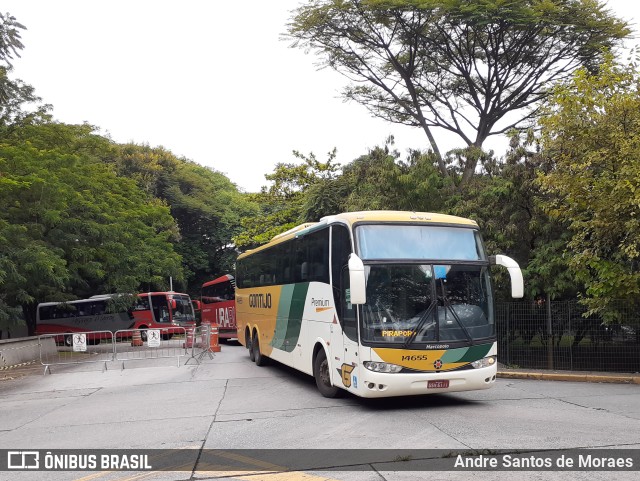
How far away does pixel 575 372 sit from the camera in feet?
50.7

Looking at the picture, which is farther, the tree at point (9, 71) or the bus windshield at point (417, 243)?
the tree at point (9, 71)

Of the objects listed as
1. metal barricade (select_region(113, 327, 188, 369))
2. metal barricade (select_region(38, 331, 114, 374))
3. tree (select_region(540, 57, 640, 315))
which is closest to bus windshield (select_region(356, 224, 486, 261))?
tree (select_region(540, 57, 640, 315))

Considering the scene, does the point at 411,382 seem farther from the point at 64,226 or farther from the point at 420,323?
the point at 64,226

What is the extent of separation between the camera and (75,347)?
61.6 feet

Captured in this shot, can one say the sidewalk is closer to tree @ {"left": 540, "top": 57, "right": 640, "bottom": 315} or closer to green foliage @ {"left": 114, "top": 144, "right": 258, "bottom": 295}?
tree @ {"left": 540, "top": 57, "right": 640, "bottom": 315}

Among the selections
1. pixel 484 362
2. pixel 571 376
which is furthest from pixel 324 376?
pixel 571 376

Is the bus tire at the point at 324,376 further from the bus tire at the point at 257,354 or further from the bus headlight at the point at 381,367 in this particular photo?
the bus tire at the point at 257,354

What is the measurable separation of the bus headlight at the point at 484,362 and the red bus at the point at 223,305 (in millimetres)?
18841

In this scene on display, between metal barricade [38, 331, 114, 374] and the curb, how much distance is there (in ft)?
38.8

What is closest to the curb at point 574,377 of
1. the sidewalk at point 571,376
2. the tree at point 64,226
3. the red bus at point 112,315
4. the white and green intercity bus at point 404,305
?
the sidewalk at point 571,376

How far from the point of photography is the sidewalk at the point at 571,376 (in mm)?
14047

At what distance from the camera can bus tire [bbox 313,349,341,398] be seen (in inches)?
444

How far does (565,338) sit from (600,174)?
4.36 metres

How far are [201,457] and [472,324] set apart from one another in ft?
16.5
